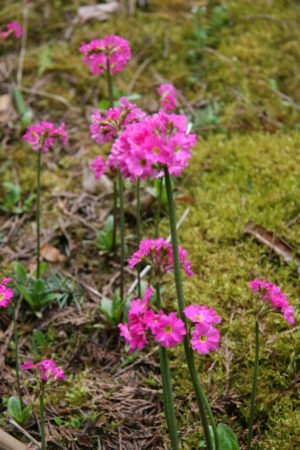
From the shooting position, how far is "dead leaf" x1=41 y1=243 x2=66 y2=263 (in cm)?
343

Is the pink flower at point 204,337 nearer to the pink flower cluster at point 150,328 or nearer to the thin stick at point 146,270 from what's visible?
the pink flower cluster at point 150,328

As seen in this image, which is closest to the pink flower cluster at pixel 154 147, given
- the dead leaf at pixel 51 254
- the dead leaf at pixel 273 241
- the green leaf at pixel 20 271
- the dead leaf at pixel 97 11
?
the dead leaf at pixel 273 241

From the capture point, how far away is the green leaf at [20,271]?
10.4 feet

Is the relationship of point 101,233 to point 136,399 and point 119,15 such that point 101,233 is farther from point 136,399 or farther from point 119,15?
point 119,15

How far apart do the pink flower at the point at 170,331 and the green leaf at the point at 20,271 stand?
1889mm

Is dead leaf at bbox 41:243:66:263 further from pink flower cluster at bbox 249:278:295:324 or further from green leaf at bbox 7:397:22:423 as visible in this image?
pink flower cluster at bbox 249:278:295:324

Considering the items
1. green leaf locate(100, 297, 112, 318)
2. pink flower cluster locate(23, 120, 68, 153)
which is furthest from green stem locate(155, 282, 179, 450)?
pink flower cluster locate(23, 120, 68, 153)

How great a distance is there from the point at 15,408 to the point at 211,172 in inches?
94.8

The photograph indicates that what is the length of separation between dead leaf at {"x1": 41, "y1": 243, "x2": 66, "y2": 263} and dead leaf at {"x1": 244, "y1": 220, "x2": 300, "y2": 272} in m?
1.39

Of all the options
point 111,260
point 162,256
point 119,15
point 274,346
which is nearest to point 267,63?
point 119,15

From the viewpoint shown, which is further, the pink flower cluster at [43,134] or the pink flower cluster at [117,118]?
the pink flower cluster at [43,134]

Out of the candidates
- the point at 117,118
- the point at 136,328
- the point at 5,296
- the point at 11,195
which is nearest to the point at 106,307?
the point at 5,296

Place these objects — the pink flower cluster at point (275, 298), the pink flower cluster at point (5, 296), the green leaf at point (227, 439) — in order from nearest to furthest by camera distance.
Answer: the pink flower cluster at point (275, 298), the green leaf at point (227, 439), the pink flower cluster at point (5, 296)

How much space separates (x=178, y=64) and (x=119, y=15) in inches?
42.5
